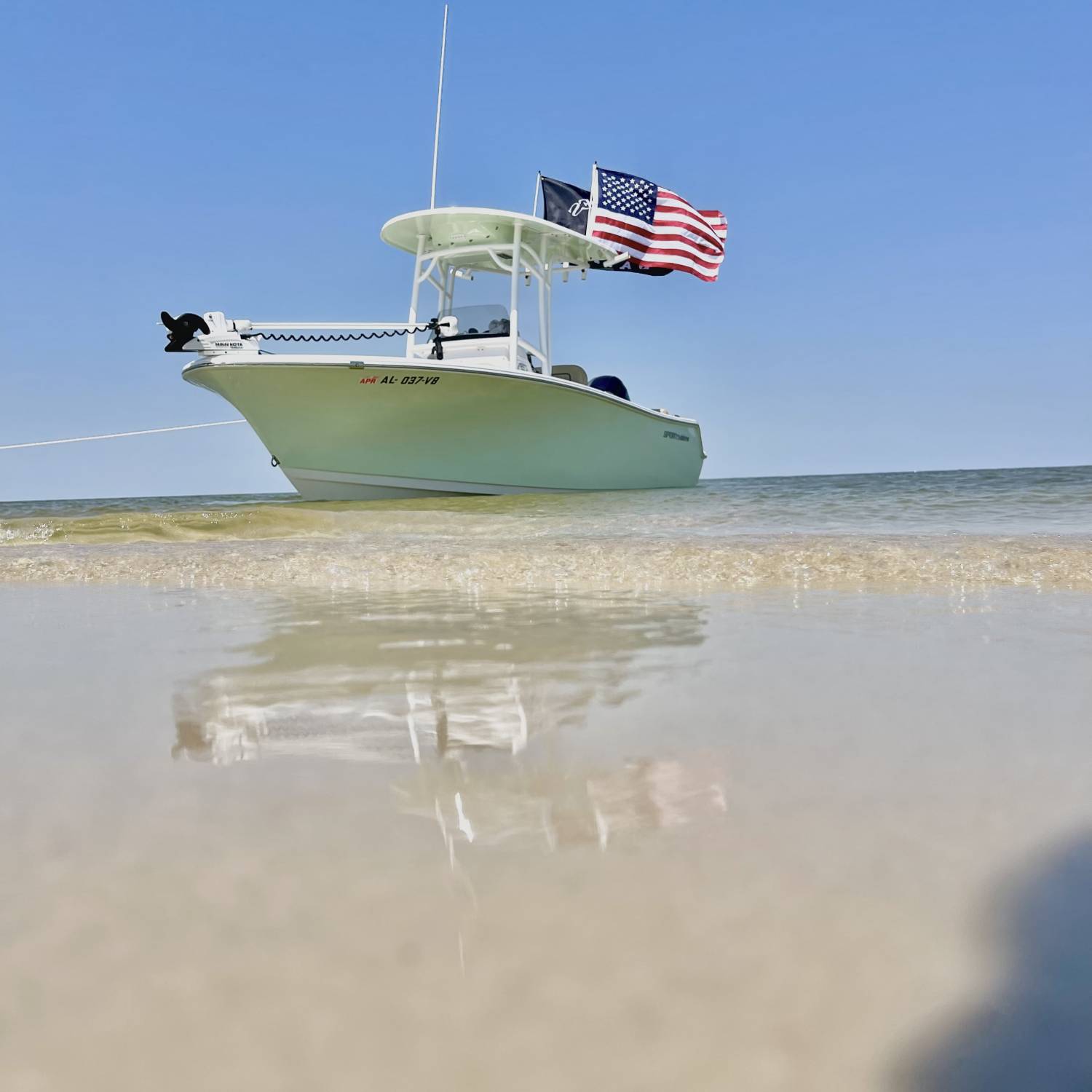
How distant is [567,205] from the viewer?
43.4 ft

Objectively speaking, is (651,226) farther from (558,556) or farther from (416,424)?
(558,556)

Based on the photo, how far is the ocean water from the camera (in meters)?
0.52

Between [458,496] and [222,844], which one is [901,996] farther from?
[458,496]

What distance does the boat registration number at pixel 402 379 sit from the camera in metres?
9.92

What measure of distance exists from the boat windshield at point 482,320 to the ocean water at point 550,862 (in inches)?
411

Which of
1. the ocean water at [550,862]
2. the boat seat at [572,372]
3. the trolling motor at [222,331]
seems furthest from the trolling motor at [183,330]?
the ocean water at [550,862]

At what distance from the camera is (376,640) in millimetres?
1965

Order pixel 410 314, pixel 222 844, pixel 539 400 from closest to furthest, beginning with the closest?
pixel 222 844
pixel 539 400
pixel 410 314

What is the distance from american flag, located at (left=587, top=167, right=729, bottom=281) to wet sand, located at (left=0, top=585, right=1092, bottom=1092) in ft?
41.8

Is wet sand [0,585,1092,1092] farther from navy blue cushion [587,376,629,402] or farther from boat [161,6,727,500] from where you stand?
navy blue cushion [587,376,629,402]

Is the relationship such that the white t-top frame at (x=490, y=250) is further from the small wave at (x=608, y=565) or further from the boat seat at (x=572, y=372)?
the small wave at (x=608, y=565)

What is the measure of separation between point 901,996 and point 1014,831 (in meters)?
0.35

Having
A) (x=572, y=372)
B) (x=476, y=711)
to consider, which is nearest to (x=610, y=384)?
(x=572, y=372)

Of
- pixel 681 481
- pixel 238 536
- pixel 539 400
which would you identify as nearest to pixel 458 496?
pixel 539 400
